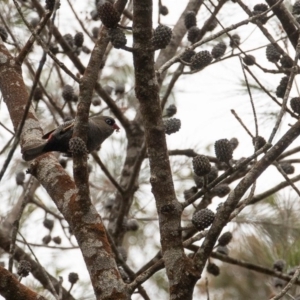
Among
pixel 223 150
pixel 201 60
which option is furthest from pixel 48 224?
pixel 223 150

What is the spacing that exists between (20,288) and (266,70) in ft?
4.47

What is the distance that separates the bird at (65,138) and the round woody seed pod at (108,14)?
2.58 ft

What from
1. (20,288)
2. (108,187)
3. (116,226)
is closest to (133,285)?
(20,288)

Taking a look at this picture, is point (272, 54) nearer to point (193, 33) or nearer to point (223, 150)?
point (193, 33)

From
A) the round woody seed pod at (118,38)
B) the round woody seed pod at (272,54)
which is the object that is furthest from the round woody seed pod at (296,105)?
the round woody seed pod at (118,38)

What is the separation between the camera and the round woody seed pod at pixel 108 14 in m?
1.94

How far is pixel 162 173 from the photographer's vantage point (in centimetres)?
200

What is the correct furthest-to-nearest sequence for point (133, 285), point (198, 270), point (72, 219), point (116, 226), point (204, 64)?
point (116, 226)
point (204, 64)
point (72, 219)
point (133, 285)
point (198, 270)

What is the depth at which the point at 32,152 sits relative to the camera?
8.70ft

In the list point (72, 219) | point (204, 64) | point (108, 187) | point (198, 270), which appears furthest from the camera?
point (108, 187)

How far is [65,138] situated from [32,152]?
1.37 ft

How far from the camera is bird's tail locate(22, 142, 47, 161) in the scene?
261cm

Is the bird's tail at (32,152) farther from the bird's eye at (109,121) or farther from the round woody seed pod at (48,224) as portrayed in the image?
the round woody seed pod at (48,224)

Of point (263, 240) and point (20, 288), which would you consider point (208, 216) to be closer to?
point (20, 288)
